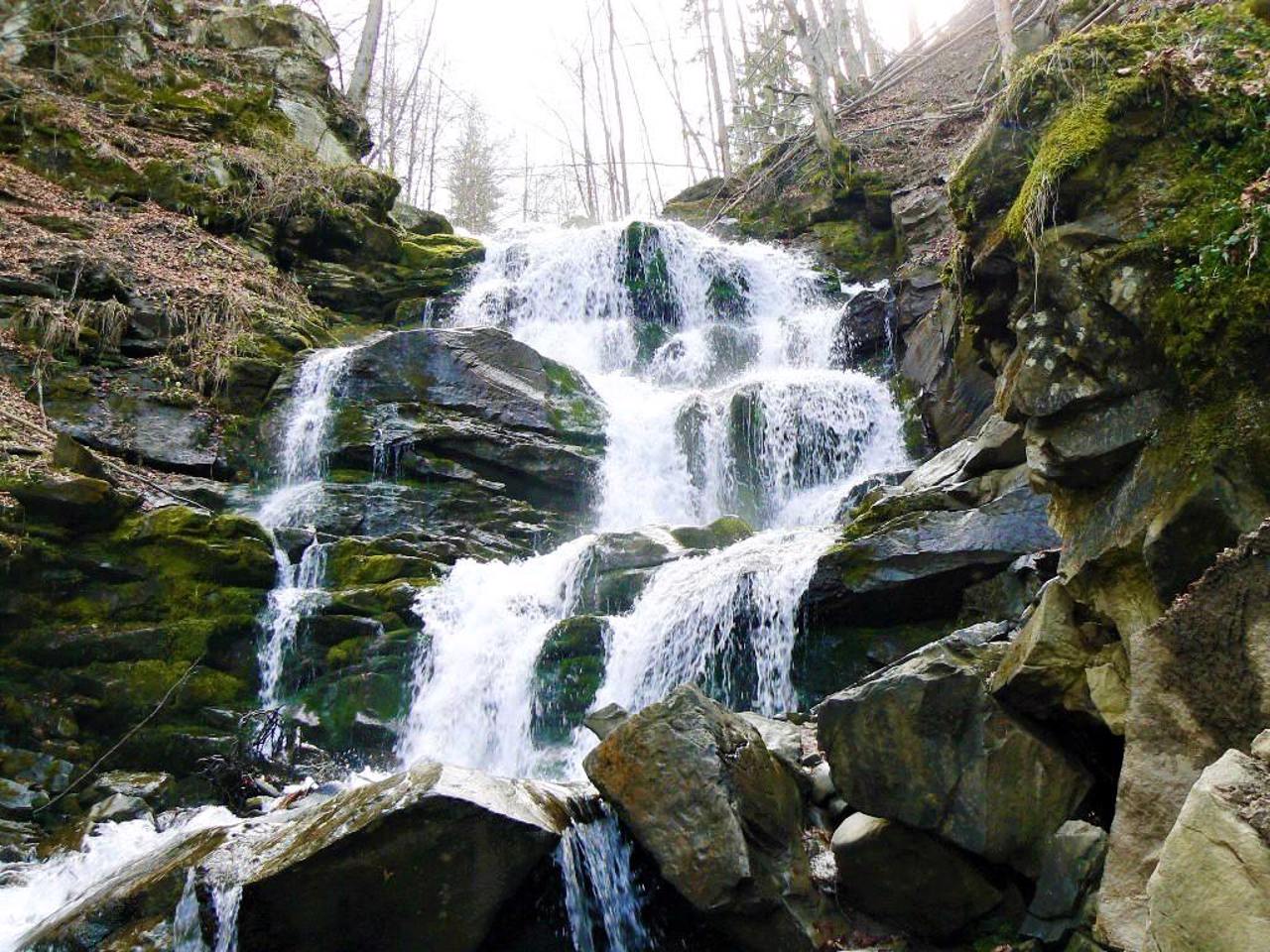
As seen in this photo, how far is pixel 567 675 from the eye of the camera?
8500mm

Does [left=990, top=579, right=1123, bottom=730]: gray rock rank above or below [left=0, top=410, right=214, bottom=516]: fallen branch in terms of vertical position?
below

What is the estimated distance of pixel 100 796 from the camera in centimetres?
728

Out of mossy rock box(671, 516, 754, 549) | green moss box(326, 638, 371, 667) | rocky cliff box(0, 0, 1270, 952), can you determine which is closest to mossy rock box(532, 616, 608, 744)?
rocky cliff box(0, 0, 1270, 952)

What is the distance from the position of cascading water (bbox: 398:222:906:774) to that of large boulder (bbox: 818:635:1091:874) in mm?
2979

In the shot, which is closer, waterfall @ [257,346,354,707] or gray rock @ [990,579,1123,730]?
gray rock @ [990,579,1123,730]

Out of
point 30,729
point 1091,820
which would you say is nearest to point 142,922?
point 30,729

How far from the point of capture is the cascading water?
26.5 ft

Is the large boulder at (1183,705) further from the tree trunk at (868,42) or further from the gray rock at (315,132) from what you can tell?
the tree trunk at (868,42)

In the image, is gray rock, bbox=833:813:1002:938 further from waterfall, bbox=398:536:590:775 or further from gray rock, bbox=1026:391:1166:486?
waterfall, bbox=398:536:590:775

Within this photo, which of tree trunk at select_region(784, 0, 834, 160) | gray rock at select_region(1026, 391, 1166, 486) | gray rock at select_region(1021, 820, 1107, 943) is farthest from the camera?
tree trunk at select_region(784, 0, 834, 160)

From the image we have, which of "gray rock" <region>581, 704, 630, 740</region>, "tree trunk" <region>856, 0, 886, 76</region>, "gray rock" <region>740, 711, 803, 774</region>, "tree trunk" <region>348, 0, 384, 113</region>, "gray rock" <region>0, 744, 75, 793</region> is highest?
"tree trunk" <region>856, 0, 886, 76</region>

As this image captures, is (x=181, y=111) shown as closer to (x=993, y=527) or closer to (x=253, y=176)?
(x=253, y=176)

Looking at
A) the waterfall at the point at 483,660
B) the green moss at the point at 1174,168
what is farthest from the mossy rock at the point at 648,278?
the green moss at the point at 1174,168

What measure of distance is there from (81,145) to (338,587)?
1040 centimetres
